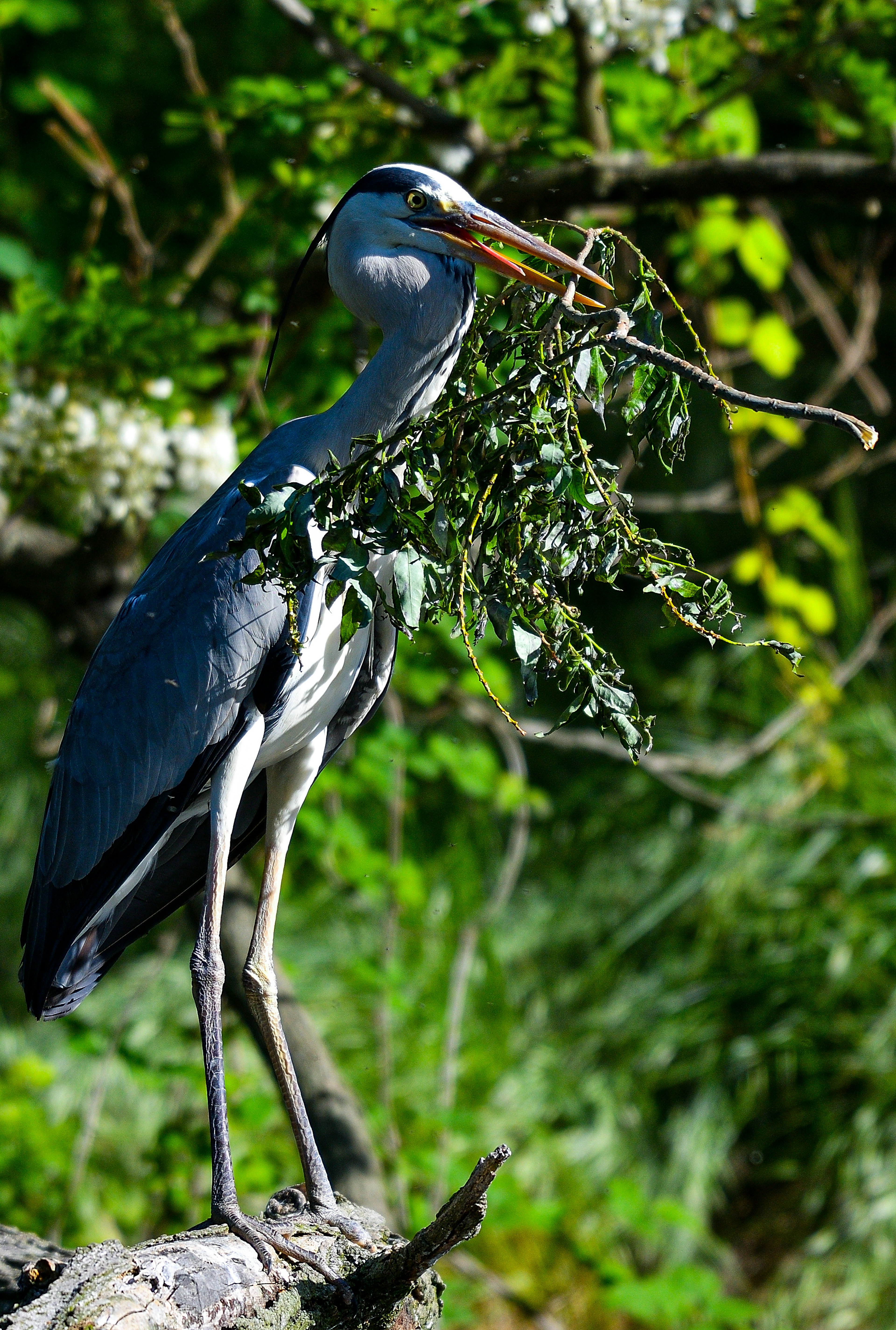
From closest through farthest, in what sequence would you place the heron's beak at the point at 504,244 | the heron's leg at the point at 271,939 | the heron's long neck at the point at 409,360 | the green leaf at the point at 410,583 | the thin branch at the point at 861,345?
the green leaf at the point at 410,583, the heron's beak at the point at 504,244, the heron's long neck at the point at 409,360, the heron's leg at the point at 271,939, the thin branch at the point at 861,345

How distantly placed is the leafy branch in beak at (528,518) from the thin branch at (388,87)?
1.54 metres

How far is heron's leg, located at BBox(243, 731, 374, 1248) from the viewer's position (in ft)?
7.06

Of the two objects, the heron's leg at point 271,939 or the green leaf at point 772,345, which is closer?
the heron's leg at point 271,939

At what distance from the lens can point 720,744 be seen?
5.91 meters

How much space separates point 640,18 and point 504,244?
140 cm

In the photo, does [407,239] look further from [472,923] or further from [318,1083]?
[472,923]

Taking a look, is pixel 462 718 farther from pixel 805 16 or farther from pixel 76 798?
pixel 76 798

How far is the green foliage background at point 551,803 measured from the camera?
3.24 meters

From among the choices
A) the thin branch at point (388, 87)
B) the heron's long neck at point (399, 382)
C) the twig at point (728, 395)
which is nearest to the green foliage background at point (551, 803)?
the thin branch at point (388, 87)

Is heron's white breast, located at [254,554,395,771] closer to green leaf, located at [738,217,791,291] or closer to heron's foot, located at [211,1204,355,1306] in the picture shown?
heron's foot, located at [211,1204,355,1306]

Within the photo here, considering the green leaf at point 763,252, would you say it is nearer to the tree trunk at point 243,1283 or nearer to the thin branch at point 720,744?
the thin branch at point 720,744

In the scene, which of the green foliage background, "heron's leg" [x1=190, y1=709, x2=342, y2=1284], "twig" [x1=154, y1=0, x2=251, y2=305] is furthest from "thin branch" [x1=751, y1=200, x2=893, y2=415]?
"heron's leg" [x1=190, y1=709, x2=342, y2=1284]

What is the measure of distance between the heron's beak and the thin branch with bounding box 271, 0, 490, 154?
4.02 ft

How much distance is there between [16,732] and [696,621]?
5727 millimetres
